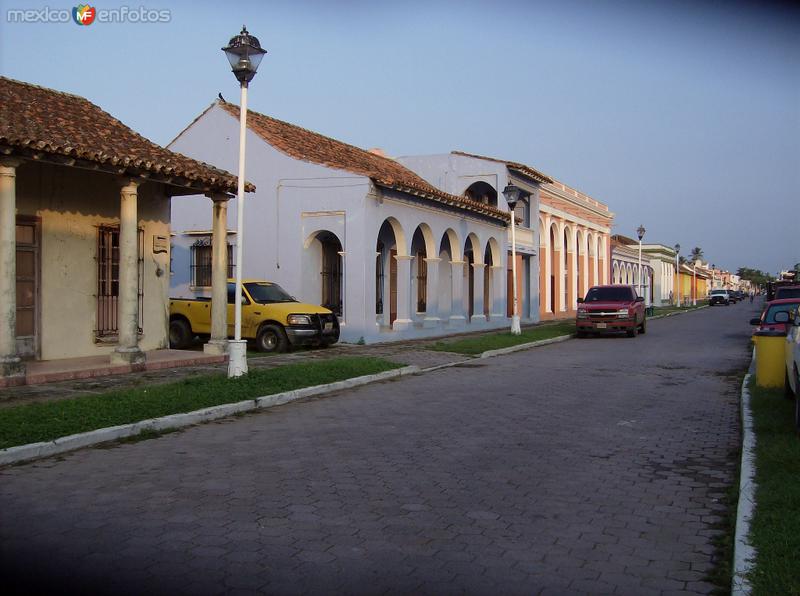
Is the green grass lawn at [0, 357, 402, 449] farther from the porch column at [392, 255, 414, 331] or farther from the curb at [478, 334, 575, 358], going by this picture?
the porch column at [392, 255, 414, 331]

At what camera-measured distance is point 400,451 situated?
25.0 ft

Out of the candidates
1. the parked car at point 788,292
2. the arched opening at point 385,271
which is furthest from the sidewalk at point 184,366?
the parked car at point 788,292

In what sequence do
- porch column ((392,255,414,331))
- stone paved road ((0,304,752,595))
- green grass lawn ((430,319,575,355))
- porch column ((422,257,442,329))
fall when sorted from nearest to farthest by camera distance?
1. stone paved road ((0,304,752,595))
2. green grass lawn ((430,319,575,355))
3. porch column ((392,255,414,331))
4. porch column ((422,257,442,329))

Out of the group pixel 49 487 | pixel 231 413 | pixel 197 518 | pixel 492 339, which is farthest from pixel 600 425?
pixel 492 339

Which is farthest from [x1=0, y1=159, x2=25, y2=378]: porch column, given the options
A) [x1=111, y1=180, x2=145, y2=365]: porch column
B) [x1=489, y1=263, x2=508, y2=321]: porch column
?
[x1=489, y1=263, x2=508, y2=321]: porch column

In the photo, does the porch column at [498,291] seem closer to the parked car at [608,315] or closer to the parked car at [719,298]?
the parked car at [608,315]

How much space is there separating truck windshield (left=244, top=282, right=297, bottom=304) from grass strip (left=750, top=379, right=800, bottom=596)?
468 inches

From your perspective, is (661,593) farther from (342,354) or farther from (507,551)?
(342,354)

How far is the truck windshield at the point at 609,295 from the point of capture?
26.3m

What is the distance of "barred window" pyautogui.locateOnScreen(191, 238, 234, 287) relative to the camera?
70.1ft

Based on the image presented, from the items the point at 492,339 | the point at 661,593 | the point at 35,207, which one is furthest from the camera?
the point at 492,339

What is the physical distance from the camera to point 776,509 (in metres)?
5.16

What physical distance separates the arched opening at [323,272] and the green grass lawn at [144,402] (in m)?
7.43

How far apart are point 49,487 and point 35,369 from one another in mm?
6638
